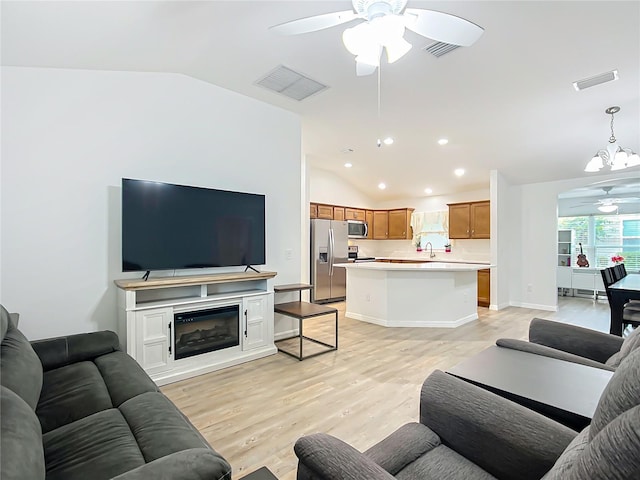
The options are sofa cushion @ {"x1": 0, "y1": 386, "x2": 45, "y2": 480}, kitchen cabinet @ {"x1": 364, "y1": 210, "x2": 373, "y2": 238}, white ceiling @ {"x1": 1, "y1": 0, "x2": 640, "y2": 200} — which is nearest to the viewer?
sofa cushion @ {"x1": 0, "y1": 386, "x2": 45, "y2": 480}

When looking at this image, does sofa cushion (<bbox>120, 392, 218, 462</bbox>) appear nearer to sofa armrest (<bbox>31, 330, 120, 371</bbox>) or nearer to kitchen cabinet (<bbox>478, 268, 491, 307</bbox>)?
sofa armrest (<bbox>31, 330, 120, 371</bbox>)

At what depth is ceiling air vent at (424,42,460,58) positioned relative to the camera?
9.42 feet

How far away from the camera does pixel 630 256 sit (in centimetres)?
787

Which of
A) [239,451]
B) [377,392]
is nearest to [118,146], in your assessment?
[239,451]

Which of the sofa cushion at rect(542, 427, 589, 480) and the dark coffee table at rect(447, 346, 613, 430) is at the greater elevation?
the sofa cushion at rect(542, 427, 589, 480)

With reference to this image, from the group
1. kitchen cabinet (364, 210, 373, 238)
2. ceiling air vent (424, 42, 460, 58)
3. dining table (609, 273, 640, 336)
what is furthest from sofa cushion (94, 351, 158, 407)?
kitchen cabinet (364, 210, 373, 238)

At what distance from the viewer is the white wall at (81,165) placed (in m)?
2.69

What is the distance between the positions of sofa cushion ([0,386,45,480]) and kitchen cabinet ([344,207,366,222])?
705 centimetres

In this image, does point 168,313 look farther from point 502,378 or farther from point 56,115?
point 502,378

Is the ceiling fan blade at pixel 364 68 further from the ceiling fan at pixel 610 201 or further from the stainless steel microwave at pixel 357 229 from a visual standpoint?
the ceiling fan at pixel 610 201

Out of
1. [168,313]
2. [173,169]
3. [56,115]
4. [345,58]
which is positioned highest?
[345,58]

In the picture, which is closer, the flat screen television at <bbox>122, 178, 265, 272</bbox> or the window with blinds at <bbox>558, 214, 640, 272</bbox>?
the flat screen television at <bbox>122, 178, 265, 272</bbox>

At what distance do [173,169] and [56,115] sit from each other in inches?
40.7

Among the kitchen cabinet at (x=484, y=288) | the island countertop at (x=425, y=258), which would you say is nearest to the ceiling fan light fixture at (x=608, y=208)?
the island countertop at (x=425, y=258)
